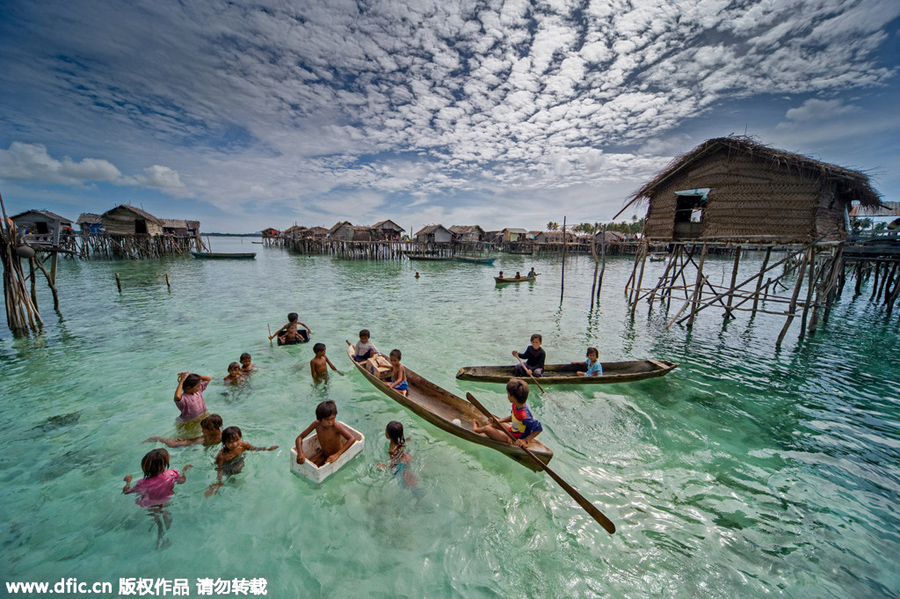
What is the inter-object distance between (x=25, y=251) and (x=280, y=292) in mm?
11976

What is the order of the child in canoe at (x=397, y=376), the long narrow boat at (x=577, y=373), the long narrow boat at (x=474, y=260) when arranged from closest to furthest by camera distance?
the child in canoe at (x=397, y=376)
the long narrow boat at (x=577, y=373)
the long narrow boat at (x=474, y=260)

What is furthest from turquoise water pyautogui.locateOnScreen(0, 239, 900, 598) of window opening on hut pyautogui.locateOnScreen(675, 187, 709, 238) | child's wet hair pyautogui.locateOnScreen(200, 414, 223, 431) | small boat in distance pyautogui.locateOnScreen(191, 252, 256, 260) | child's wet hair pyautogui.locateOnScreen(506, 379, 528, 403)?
small boat in distance pyautogui.locateOnScreen(191, 252, 256, 260)

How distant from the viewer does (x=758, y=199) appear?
35.8 ft

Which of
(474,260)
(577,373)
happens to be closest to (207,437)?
(577,373)

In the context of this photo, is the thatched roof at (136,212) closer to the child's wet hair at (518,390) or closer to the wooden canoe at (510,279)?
the wooden canoe at (510,279)

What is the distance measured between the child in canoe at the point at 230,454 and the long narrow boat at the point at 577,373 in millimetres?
5028

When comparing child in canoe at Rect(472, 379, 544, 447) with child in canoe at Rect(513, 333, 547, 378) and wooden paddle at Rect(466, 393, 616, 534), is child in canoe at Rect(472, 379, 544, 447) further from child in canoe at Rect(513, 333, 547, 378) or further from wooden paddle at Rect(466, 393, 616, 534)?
child in canoe at Rect(513, 333, 547, 378)

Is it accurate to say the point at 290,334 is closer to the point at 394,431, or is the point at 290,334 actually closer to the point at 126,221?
the point at 394,431

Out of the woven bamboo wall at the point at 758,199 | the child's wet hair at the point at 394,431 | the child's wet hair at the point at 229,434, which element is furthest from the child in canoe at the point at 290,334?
the woven bamboo wall at the point at 758,199

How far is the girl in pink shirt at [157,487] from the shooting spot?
4.14 metres

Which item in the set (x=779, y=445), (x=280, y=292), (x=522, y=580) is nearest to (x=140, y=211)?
(x=280, y=292)

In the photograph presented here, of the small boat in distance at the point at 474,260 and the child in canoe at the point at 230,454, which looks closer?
the child in canoe at the point at 230,454

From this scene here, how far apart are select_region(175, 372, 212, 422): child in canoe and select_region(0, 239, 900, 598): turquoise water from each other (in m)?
0.50

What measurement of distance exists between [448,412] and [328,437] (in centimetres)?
263
